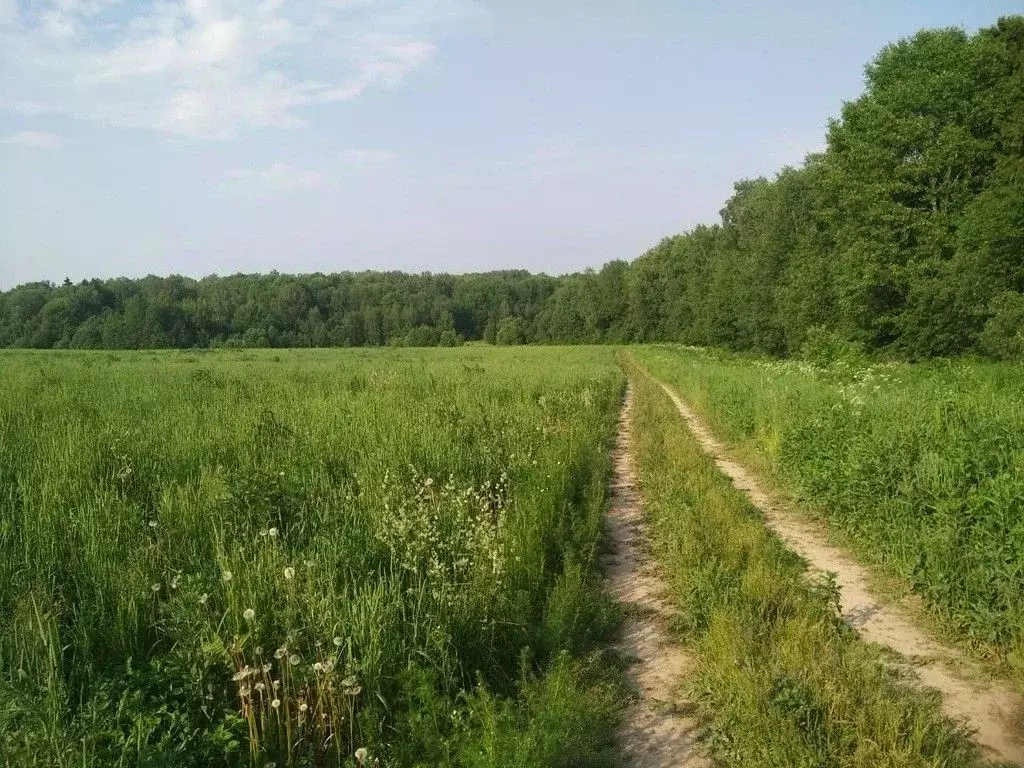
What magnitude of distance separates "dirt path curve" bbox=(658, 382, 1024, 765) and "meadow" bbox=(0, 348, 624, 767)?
2062 mm

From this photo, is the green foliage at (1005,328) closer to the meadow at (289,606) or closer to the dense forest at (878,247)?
the dense forest at (878,247)

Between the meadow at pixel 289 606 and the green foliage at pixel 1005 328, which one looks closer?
the meadow at pixel 289 606

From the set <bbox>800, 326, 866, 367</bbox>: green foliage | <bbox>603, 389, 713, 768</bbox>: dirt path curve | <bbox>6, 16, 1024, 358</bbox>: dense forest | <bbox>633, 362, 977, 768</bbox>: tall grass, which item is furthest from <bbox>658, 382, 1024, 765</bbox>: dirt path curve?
<bbox>6, 16, 1024, 358</bbox>: dense forest

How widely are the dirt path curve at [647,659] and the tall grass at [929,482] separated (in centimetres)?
220

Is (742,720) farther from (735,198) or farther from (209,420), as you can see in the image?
(735,198)

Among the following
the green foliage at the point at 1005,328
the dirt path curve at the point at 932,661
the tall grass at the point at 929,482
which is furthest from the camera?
the green foliage at the point at 1005,328

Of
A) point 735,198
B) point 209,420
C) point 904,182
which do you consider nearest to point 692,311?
point 735,198

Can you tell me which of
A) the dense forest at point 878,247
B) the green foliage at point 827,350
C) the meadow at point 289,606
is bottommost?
the meadow at point 289,606

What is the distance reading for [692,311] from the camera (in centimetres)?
7469

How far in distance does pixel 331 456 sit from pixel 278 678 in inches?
162

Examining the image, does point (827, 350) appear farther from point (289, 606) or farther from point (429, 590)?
point (289, 606)

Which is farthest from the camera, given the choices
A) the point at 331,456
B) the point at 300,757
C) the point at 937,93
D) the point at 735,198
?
the point at 735,198

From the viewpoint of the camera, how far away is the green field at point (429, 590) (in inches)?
130

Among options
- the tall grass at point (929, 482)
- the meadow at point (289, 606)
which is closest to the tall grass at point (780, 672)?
the meadow at point (289, 606)
